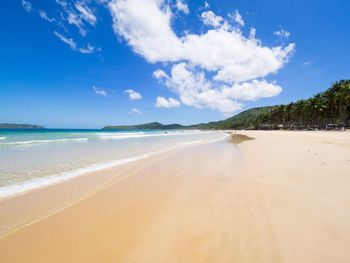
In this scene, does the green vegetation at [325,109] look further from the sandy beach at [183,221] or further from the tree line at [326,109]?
the sandy beach at [183,221]

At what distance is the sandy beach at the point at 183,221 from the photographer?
2879mm

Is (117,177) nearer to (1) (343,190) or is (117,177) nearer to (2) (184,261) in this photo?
(2) (184,261)

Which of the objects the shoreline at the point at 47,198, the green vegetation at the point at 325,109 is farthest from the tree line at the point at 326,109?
the shoreline at the point at 47,198

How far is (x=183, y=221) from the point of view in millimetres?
3912

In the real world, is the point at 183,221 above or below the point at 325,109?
below

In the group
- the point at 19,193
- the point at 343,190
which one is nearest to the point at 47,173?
the point at 19,193

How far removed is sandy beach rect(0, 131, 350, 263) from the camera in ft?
9.45

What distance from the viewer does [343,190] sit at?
17.2ft

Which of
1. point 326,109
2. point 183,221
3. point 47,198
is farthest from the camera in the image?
point 326,109

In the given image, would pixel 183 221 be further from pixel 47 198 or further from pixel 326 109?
pixel 326 109

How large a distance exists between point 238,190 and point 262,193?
661 mm

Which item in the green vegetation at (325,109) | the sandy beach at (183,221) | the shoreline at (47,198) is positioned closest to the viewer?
the sandy beach at (183,221)

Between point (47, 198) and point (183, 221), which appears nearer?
point (183, 221)

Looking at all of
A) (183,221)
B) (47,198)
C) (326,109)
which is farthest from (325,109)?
(47,198)
